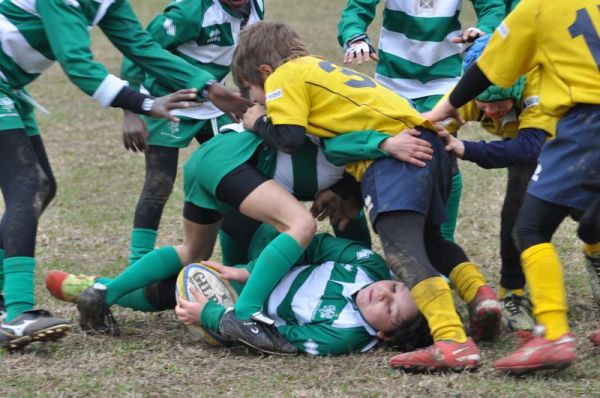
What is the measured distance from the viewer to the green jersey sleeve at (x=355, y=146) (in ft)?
12.7

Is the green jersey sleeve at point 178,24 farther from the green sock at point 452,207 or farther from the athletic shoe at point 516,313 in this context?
the athletic shoe at point 516,313

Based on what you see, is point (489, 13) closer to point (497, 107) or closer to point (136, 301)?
point (497, 107)

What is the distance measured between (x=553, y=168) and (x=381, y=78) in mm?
1696

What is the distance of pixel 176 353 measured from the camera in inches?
157

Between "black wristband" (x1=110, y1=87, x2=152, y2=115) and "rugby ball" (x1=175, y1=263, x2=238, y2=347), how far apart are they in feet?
2.26

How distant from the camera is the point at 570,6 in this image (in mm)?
3490

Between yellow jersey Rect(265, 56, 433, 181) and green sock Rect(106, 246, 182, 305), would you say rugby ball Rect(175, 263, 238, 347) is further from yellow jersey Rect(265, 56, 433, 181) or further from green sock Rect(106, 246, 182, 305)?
yellow jersey Rect(265, 56, 433, 181)

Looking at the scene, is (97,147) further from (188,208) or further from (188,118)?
(188,208)

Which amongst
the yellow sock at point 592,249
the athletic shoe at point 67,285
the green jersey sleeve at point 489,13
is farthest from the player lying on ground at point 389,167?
the athletic shoe at point 67,285

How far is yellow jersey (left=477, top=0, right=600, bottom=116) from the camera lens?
346 centimetres

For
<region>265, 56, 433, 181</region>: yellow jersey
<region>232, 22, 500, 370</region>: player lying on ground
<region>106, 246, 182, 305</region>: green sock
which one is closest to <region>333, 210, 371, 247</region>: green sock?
<region>232, 22, 500, 370</region>: player lying on ground

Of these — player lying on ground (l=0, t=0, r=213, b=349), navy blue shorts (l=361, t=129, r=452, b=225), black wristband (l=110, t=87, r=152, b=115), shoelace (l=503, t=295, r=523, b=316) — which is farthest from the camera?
shoelace (l=503, t=295, r=523, b=316)

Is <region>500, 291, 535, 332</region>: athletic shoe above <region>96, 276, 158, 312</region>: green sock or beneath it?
beneath

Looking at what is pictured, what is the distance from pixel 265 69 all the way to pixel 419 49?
41.3 inches
